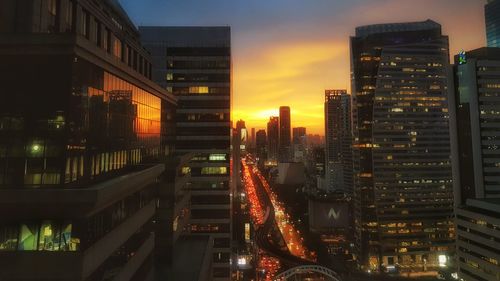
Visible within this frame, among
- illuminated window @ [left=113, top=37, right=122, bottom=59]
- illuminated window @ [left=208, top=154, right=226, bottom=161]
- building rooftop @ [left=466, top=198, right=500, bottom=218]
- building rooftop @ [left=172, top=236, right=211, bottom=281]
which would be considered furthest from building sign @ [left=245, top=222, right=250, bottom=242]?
illuminated window @ [left=113, top=37, right=122, bottom=59]

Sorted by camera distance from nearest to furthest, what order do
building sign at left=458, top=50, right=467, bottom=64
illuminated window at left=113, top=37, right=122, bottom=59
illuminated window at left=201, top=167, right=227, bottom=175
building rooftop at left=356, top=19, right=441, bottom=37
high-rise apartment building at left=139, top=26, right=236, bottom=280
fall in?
illuminated window at left=113, top=37, right=122, bottom=59
high-rise apartment building at left=139, top=26, right=236, bottom=280
illuminated window at left=201, top=167, right=227, bottom=175
building sign at left=458, top=50, right=467, bottom=64
building rooftop at left=356, top=19, right=441, bottom=37

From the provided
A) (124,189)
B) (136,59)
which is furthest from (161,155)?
(124,189)

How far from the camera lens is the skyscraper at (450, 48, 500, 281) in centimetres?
7112

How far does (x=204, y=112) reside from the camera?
2414 inches

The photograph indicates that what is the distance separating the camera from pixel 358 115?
4321 inches

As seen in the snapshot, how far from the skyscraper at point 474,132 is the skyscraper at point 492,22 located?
299ft

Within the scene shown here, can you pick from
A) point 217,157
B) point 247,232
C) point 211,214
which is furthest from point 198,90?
point 247,232

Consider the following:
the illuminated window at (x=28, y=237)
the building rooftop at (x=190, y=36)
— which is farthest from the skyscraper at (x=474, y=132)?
the illuminated window at (x=28, y=237)

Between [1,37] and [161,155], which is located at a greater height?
[1,37]

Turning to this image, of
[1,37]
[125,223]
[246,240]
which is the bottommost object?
[246,240]

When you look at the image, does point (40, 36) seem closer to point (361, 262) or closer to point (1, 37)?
point (1, 37)

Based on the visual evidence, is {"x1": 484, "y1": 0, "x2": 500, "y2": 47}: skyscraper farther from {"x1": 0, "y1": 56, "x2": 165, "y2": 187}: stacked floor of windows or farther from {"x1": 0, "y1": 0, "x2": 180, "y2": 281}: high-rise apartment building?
{"x1": 0, "y1": 56, "x2": 165, "y2": 187}: stacked floor of windows

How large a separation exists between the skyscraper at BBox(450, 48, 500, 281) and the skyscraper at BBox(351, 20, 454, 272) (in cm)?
3127

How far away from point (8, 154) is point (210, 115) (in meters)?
47.5
